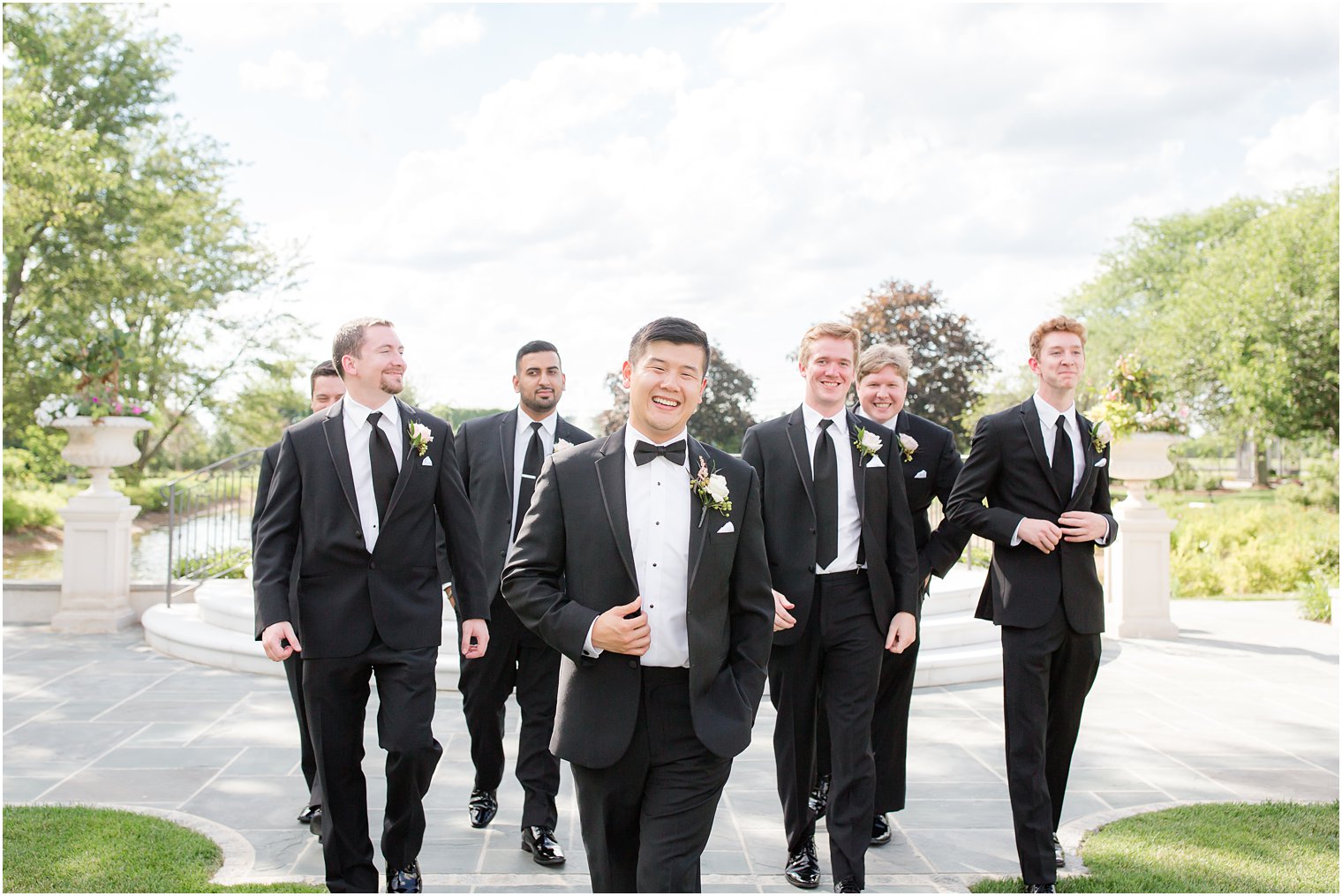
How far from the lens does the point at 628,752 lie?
9.55 ft

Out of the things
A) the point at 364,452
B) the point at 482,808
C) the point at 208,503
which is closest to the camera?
the point at 364,452

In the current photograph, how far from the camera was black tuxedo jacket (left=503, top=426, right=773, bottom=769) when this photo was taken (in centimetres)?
287

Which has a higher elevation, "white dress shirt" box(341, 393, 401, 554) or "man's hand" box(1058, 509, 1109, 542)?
"white dress shirt" box(341, 393, 401, 554)

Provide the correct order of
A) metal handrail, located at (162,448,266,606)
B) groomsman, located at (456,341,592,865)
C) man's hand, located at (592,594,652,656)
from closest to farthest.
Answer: man's hand, located at (592,594,652,656), groomsman, located at (456,341,592,865), metal handrail, located at (162,448,266,606)

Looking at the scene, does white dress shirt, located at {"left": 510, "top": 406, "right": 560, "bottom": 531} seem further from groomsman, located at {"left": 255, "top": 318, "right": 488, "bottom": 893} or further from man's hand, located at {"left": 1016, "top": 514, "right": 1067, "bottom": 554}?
man's hand, located at {"left": 1016, "top": 514, "right": 1067, "bottom": 554}

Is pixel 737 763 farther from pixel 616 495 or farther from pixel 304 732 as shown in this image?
pixel 616 495

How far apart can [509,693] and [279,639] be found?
159 cm

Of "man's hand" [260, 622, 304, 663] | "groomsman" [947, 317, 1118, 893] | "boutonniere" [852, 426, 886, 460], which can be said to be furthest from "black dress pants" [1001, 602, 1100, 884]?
"man's hand" [260, 622, 304, 663]

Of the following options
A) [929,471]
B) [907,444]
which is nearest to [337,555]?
[907,444]

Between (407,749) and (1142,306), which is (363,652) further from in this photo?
(1142,306)

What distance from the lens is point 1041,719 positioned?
439 cm

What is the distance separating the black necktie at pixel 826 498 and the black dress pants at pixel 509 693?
1522mm

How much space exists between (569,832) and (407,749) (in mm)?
1616

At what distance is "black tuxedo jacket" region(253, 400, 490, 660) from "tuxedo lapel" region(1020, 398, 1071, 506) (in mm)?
2642
